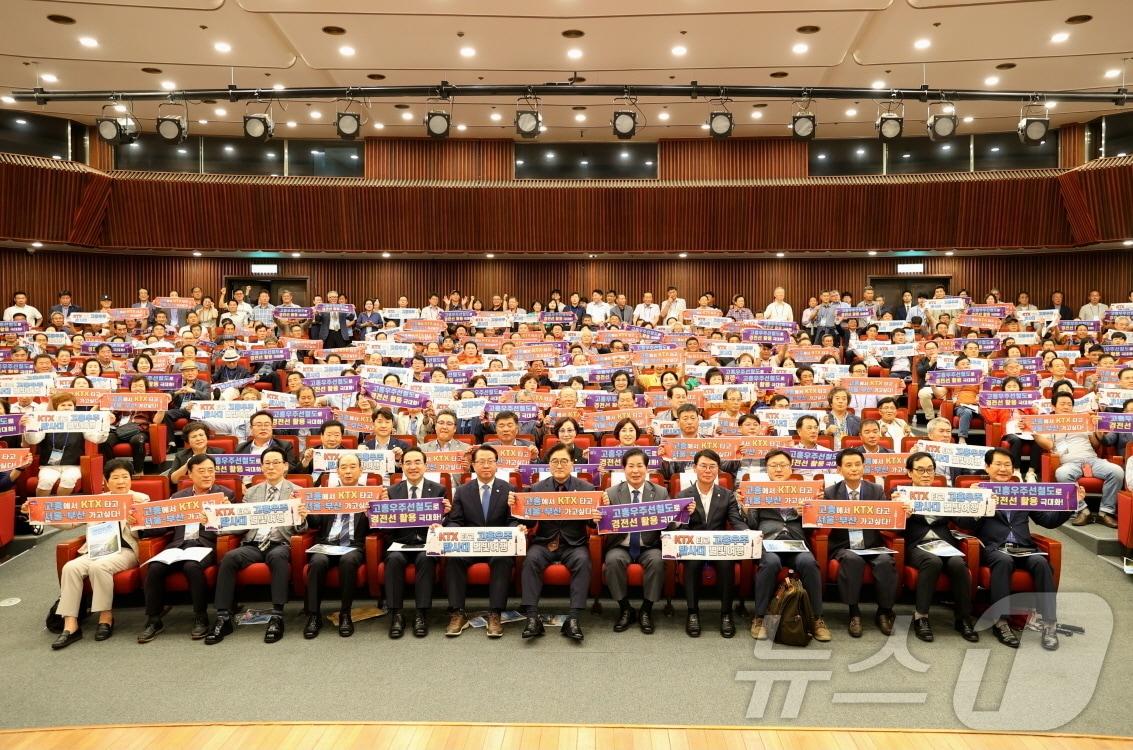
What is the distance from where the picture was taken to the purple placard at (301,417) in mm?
6293

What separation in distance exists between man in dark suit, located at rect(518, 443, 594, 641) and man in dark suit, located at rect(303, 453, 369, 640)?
3.15 ft

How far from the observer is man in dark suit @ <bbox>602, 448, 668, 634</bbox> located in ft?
14.5

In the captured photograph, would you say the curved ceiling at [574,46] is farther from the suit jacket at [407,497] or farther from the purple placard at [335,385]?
the suit jacket at [407,497]

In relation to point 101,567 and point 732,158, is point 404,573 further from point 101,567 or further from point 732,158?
point 732,158

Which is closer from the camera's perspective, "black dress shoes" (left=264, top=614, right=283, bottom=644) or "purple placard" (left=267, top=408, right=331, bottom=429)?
"black dress shoes" (left=264, top=614, right=283, bottom=644)

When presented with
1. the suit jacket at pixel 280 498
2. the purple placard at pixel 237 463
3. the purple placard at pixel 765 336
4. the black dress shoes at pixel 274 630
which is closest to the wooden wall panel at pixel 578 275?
the purple placard at pixel 765 336

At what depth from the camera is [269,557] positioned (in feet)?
14.6

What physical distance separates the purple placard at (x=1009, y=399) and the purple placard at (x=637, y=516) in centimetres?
407

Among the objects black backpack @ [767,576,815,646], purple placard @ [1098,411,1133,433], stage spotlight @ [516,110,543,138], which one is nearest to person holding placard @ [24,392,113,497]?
black backpack @ [767,576,815,646]

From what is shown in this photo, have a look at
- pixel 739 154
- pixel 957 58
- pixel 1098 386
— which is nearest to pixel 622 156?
pixel 739 154

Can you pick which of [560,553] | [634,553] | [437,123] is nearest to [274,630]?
[560,553]

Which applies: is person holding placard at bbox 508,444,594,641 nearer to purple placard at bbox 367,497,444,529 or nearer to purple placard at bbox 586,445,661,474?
purple placard at bbox 367,497,444,529

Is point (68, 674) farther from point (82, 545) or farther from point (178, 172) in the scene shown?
point (178, 172)

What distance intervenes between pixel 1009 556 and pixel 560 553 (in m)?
2.57
